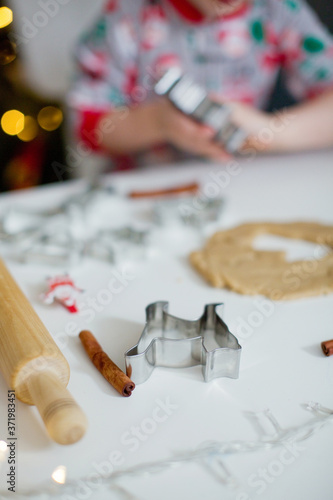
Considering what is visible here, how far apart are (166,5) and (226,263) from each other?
2.57 feet

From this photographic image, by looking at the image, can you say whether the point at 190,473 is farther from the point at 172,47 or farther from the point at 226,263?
the point at 172,47

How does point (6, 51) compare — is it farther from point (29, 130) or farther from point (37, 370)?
point (37, 370)

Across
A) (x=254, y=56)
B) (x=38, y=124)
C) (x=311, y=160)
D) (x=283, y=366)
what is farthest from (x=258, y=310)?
(x=38, y=124)

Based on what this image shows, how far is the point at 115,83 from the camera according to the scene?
1223mm

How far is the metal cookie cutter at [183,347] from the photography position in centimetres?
47

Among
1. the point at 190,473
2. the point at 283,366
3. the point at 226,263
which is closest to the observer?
the point at 190,473

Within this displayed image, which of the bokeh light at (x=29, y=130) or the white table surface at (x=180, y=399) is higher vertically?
the white table surface at (x=180, y=399)

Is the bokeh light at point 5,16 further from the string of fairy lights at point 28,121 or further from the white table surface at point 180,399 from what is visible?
the white table surface at point 180,399

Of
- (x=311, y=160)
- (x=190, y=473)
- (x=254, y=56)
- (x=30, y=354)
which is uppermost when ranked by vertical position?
(x=30, y=354)

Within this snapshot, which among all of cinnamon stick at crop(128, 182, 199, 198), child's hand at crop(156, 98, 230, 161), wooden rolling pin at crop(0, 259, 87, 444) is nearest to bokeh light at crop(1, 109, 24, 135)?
child's hand at crop(156, 98, 230, 161)

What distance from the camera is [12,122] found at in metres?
1.59

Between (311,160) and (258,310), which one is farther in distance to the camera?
(311,160)

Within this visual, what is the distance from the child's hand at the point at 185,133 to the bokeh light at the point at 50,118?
672mm

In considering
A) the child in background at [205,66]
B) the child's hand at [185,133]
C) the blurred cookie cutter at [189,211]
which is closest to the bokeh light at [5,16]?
the child in background at [205,66]
